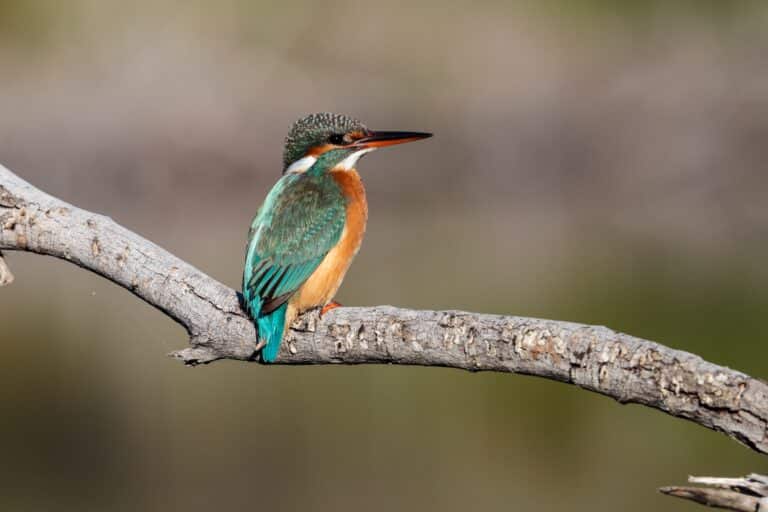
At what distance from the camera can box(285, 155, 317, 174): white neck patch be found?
197 inches

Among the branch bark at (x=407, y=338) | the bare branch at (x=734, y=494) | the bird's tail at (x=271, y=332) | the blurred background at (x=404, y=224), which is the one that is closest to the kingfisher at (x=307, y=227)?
the bird's tail at (x=271, y=332)

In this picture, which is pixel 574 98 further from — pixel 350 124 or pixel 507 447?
pixel 350 124

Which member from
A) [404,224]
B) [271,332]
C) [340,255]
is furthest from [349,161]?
[404,224]

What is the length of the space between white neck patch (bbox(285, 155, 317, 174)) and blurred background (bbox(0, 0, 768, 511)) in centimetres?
288

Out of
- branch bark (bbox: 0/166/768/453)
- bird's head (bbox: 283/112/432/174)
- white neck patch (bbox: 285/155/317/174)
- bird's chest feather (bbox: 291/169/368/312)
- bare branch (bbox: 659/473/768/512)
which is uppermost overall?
bird's head (bbox: 283/112/432/174)

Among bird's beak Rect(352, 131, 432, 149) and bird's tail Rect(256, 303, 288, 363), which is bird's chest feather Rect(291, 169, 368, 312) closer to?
bird's beak Rect(352, 131, 432, 149)

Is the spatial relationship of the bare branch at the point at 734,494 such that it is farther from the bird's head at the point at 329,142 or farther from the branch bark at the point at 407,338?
the bird's head at the point at 329,142

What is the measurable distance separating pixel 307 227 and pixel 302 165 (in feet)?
1.76

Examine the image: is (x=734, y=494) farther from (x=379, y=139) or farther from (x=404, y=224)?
(x=404, y=224)

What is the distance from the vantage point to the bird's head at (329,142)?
4957 millimetres

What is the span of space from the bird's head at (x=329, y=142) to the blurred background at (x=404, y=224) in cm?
290

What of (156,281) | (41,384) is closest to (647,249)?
(41,384)

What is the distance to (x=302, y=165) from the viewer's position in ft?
16.5

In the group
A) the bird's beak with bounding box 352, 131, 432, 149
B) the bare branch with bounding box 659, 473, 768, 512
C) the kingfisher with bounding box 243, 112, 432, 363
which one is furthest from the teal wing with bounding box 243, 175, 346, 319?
the bare branch with bounding box 659, 473, 768, 512
